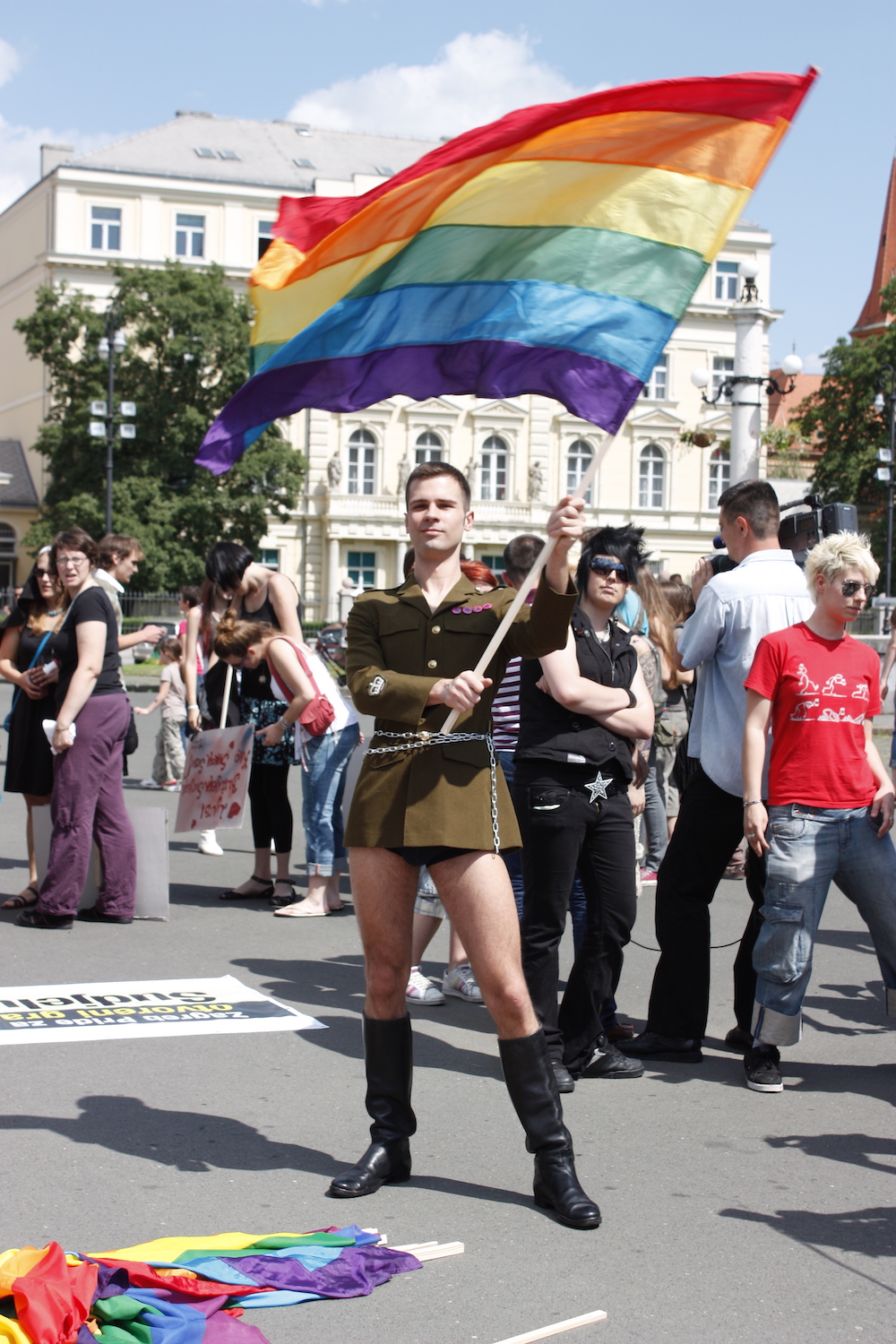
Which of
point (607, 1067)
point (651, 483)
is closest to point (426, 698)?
point (607, 1067)

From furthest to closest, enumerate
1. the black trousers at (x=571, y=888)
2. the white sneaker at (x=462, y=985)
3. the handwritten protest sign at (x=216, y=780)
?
the handwritten protest sign at (x=216, y=780), the white sneaker at (x=462, y=985), the black trousers at (x=571, y=888)

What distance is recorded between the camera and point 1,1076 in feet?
16.7

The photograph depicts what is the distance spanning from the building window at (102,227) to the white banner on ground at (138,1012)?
183 feet

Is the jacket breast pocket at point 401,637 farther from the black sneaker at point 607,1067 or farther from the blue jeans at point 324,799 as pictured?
the blue jeans at point 324,799

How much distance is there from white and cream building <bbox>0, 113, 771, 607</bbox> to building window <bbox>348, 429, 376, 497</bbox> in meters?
0.06

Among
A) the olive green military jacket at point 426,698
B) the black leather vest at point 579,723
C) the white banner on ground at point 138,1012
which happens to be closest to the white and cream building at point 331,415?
the white banner on ground at point 138,1012

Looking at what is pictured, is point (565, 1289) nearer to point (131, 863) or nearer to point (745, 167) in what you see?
point (745, 167)

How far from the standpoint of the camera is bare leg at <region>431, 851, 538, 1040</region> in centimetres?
400

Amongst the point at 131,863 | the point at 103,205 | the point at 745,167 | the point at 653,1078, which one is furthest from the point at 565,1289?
the point at 103,205

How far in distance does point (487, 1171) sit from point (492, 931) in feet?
2.73

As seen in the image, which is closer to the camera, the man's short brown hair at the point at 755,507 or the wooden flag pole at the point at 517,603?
the wooden flag pole at the point at 517,603

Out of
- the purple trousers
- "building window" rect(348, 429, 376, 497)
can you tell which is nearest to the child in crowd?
the purple trousers

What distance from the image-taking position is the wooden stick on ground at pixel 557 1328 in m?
3.18

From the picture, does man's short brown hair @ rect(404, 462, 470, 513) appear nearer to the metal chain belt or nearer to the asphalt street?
the metal chain belt
